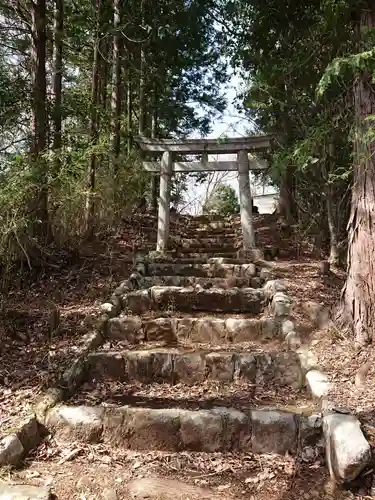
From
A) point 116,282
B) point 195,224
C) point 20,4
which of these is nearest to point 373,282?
point 116,282

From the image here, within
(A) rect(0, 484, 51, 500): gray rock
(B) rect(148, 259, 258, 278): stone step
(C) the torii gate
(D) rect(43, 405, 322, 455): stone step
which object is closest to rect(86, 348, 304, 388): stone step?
(D) rect(43, 405, 322, 455): stone step

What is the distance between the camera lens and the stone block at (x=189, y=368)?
389 centimetres

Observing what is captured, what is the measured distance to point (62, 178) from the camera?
5852 millimetres

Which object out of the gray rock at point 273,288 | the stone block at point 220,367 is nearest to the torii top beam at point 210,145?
the gray rock at point 273,288

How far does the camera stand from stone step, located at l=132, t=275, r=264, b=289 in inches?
241

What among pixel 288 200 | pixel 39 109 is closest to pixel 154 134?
pixel 288 200

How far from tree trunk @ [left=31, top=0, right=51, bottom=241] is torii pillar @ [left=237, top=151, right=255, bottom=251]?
3642mm

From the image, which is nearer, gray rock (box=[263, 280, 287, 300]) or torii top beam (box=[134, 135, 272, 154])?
gray rock (box=[263, 280, 287, 300])

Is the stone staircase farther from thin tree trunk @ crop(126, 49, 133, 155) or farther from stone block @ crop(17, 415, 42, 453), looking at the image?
thin tree trunk @ crop(126, 49, 133, 155)

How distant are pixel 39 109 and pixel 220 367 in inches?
180

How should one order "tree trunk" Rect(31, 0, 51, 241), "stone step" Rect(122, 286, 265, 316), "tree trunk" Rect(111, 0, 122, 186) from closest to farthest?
"stone step" Rect(122, 286, 265, 316)
"tree trunk" Rect(31, 0, 51, 241)
"tree trunk" Rect(111, 0, 122, 186)

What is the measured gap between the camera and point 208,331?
4664 millimetres

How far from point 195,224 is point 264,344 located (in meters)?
7.97

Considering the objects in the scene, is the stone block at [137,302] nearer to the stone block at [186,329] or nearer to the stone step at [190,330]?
the stone step at [190,330]
